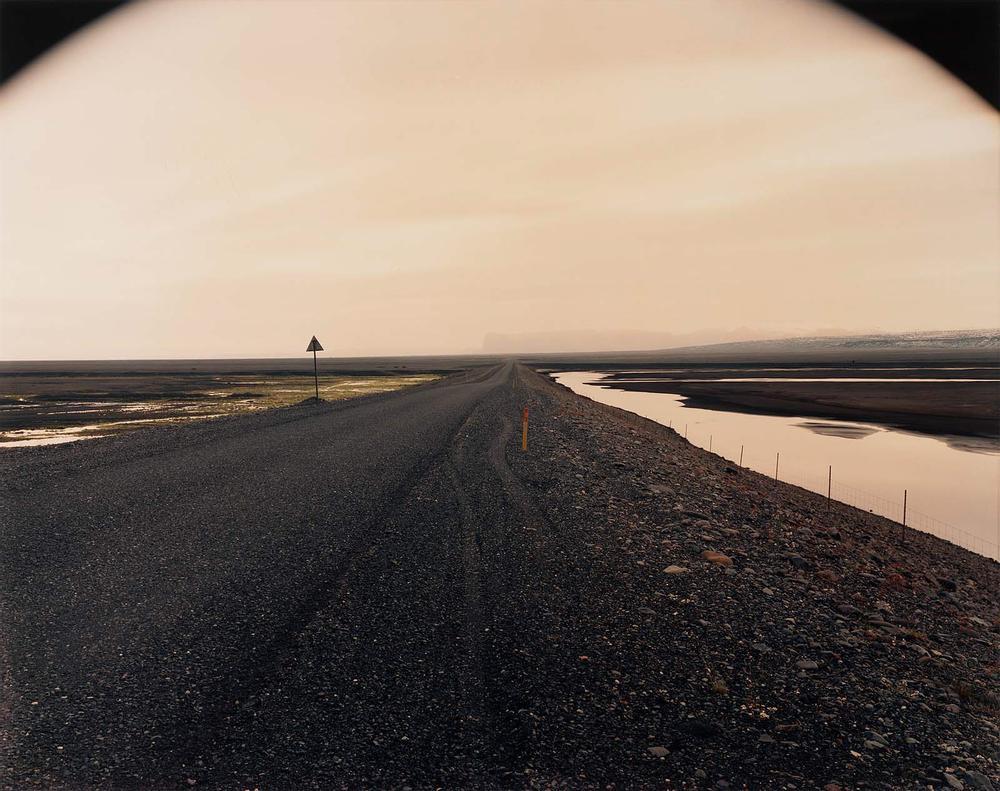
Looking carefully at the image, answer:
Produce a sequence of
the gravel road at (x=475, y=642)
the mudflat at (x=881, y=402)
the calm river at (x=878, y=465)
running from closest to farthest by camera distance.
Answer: the gravel road at (x=475, y=642), the calm river at (x=878, y=465), the mudflat at (x=881, y=402)

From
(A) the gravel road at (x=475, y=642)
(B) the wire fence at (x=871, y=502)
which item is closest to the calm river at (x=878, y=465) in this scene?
(B) the wire fence at (x=871, y=502)

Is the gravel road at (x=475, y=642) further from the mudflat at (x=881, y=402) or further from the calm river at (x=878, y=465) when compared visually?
the mudflat at (x=881, y=402)

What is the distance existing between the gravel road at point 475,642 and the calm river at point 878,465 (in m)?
4.16

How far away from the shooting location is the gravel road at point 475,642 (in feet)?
12.4

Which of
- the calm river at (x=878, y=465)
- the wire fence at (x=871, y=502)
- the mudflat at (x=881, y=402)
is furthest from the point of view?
the mudflat at (x=881, y=402)

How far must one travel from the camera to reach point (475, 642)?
528 centimetres

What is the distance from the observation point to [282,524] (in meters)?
8.88

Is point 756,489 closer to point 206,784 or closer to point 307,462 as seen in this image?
point 307,462

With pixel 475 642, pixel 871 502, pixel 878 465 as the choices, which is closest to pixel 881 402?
pixel 878 465

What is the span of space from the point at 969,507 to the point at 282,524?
58.1 feet

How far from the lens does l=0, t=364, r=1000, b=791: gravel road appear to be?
3.79m

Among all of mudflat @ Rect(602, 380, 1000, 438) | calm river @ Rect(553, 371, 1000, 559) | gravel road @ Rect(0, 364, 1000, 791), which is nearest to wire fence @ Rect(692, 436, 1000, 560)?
calm river @ Rect(553, 371, 1000, 559)

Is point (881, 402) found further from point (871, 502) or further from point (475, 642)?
point (475, 642)

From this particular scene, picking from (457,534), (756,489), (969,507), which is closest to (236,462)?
(457,534)
